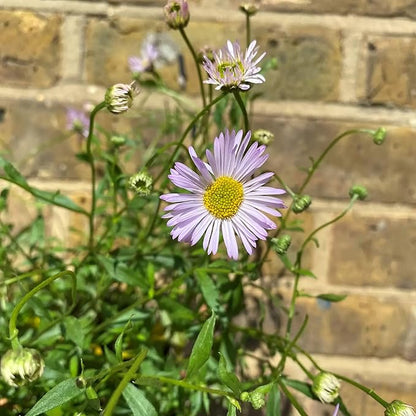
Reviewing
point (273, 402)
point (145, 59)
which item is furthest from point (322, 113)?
point (273, 402)

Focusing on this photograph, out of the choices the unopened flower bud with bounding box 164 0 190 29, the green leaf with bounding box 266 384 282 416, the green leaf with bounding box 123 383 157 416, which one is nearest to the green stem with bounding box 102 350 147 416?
the green leaf with bounding box 123 383 157 416

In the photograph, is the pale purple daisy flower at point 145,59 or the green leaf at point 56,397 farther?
the pale purple daisy flower at point 145,59

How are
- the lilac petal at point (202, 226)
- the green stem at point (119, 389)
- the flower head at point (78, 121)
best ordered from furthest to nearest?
the flower head at point (78, 121)
the lilac petal at point (202, 226)
the green stem at point (119, 389)

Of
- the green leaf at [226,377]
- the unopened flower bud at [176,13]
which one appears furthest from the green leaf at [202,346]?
the unopened flower bud at [176,13]

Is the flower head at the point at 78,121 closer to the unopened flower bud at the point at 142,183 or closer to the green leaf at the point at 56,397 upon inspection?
the unopened flower bud at the point at 142,183

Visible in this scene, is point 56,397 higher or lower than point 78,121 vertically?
lower

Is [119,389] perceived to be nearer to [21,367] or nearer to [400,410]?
[21,367]
